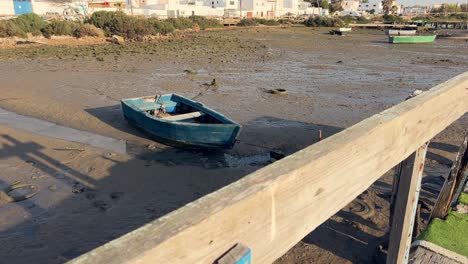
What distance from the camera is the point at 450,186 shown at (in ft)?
14.1

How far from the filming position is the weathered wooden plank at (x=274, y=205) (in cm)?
96

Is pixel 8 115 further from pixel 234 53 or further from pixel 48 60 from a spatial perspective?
pixel 234 53

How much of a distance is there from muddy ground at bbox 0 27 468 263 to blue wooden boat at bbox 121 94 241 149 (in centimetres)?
35

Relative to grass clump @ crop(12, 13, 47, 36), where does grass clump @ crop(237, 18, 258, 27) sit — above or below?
below

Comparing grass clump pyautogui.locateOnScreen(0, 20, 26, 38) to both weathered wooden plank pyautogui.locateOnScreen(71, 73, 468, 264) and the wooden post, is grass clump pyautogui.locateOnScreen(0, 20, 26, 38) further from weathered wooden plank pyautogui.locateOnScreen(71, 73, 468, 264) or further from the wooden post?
weathered wooden plank pyautogui.locateOnScreen(71, 73, 468, 264)

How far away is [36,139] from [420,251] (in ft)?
30.8

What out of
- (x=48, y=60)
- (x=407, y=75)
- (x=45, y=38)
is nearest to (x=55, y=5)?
(x=45, y=38)

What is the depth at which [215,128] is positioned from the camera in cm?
851

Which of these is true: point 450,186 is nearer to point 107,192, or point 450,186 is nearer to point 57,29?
point 107,192

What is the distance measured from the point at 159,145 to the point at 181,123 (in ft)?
3.82

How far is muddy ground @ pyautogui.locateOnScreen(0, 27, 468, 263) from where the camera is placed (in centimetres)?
581

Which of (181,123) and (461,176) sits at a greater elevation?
(461,176)

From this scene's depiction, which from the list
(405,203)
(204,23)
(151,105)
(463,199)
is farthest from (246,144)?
(204,23)

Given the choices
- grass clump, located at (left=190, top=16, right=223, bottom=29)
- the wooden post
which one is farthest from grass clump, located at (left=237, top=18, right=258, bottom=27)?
the wooden post
